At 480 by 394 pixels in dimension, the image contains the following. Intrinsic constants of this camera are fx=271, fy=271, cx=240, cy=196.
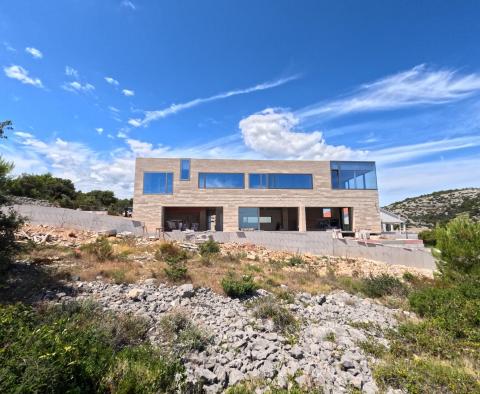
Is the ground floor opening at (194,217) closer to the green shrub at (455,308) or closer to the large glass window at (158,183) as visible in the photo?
the large glass window at (158,183)

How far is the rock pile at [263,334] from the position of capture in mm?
4578

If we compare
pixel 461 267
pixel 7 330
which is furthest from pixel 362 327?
pixel 7 330

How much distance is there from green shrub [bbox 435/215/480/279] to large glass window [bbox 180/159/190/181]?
20253 millimetres

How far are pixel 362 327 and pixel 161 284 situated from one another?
6315 mm

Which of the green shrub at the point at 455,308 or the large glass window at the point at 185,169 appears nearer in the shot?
the green shrub at the point at 455,308

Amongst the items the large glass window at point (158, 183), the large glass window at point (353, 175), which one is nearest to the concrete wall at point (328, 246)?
the large glass window at point (158, 183)

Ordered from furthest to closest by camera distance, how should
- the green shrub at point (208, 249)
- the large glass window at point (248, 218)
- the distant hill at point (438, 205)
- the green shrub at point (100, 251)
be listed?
the distant hill at point (438, 205) < the large glass window at point (248, 218) < the green shrub at point (208, 249) < the green shrub at point (100, 251)

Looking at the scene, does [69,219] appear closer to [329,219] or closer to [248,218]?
[248,218]

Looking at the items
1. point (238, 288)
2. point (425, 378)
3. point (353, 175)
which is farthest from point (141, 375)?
point (353, 175)

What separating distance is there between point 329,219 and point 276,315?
24114 millimetres

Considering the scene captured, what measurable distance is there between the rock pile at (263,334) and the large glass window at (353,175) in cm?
1983

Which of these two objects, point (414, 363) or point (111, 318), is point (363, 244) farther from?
point (111, 318)

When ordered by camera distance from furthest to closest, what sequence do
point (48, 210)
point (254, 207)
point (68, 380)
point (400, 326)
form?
point (254, 207), point (48, 210), point (400, 326), point (68, 380)

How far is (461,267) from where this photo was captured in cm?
957
